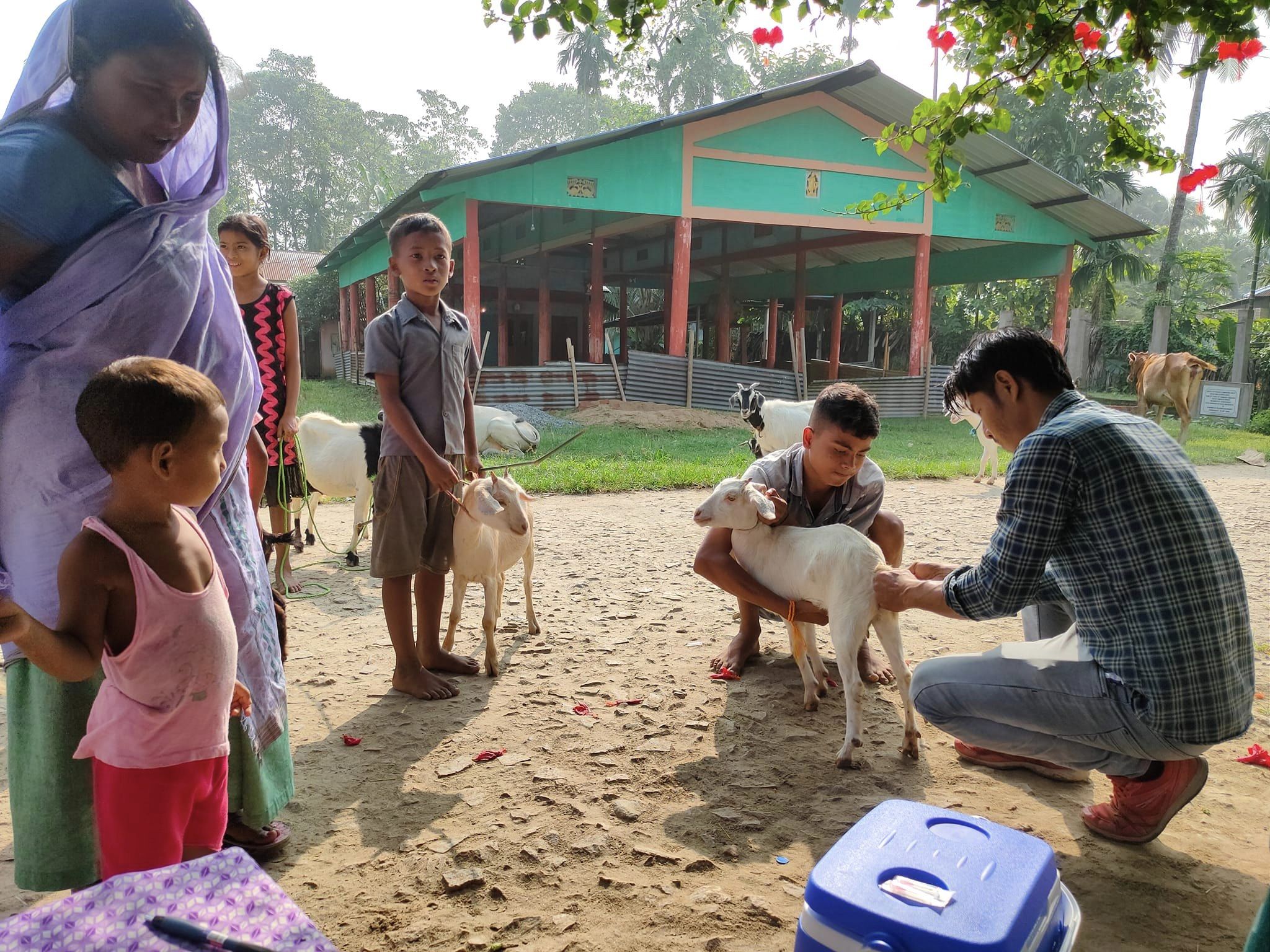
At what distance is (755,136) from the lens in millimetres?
17219

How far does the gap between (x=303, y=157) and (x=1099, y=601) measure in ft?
188

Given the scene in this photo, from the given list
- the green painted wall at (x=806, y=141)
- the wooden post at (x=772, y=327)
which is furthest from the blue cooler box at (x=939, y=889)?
the wooden post at (x=772, y=327)

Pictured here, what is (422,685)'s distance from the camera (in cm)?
392

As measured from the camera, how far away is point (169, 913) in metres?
1.07

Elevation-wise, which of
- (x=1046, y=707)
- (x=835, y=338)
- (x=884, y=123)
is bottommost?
(x=1046, y=707)

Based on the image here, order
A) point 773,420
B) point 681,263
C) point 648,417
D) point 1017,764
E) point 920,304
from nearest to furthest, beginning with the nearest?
point 1017,764 → point 773,420 → point 648,417 → point 681,263 → point 920,304

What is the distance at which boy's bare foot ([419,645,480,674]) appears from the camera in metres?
4.18

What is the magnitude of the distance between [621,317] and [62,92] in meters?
22.9

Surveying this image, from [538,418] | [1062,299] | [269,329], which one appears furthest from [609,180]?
[269,329]

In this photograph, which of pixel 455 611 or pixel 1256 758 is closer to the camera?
pixel 1256 758

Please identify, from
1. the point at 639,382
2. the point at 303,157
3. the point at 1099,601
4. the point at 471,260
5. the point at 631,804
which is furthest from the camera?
the point at 303,157

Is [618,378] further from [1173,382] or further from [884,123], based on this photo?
[1173,382]

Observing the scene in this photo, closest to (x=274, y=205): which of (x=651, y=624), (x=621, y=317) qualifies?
(x=621, y=317)

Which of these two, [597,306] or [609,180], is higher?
[609,180]
